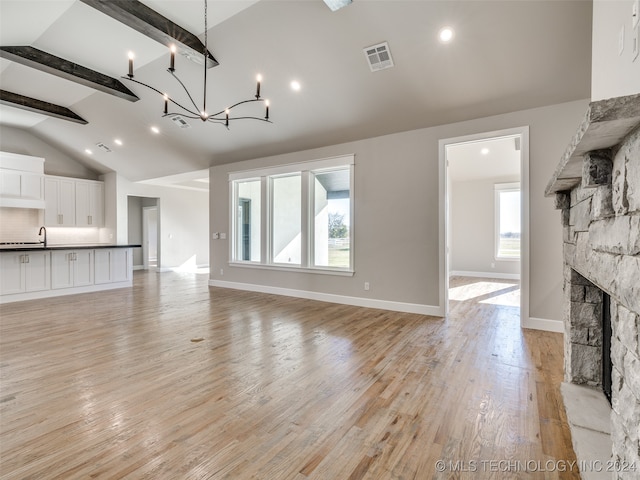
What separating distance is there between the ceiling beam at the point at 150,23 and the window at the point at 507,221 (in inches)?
300

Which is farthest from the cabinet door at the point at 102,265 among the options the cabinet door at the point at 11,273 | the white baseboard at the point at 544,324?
the white baseboard at the point at 544,324

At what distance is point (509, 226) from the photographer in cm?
811

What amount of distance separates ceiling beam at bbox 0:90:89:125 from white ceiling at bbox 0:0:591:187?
21 centimetres

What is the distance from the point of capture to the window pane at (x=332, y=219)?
5594 mm

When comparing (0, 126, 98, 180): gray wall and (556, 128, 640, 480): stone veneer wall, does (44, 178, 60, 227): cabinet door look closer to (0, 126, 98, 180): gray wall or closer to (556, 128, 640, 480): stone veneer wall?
(0, 126, 98, 180): gray wall

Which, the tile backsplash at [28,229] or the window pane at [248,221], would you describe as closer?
the window pane at [248,221]

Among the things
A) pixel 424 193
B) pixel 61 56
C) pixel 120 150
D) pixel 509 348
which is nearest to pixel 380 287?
pixel 424 193

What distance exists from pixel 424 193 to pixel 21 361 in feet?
16.7

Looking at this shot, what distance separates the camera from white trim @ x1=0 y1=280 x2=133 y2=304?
5645 millimetres

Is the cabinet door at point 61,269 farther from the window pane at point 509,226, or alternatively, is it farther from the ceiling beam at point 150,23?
the window pane at point 509,226

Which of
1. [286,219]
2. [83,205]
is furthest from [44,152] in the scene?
[286,219]

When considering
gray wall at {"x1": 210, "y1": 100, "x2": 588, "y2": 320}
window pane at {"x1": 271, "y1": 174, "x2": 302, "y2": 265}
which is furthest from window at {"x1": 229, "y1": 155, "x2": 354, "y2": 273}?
gray wall at {"x1": 210, "y1": 100, "x2": 588, "y2": 320}

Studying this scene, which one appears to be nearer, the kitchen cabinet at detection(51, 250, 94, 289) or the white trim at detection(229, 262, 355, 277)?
the white trim at detection(229, 262, 355, 277)

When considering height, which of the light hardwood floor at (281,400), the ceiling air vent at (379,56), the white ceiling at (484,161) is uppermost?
the ceiling air vent at (379,56)
